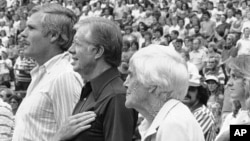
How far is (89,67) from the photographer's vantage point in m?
3.99

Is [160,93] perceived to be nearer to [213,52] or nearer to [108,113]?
[108,113]

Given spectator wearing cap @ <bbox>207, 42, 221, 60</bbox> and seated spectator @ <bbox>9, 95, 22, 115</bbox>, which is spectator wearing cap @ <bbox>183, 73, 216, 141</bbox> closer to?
seated spectator @ <bbox>9, 95, 22, 115</bbox>

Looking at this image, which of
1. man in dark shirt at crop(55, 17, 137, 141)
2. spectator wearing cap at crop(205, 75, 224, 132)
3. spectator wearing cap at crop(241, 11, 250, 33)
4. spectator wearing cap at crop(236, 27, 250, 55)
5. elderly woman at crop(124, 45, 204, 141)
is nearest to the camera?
elderly woman at crop(124, 45, 204, 141)

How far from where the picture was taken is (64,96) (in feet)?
13.8

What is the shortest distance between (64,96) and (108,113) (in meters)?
0.55

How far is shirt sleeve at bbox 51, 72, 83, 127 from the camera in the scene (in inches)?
165

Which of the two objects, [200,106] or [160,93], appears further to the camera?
[200,106]

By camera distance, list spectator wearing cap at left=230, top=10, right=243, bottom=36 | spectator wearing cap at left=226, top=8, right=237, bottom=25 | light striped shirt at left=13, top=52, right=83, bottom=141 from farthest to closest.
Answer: spectator wearing cap at left=226, top=8, right=237, bottom=25 → spectator wearing cap at left=230, top=10, right=243, bottom=36 → light striped shirt at left=13, top=52, right=83, bottom=141

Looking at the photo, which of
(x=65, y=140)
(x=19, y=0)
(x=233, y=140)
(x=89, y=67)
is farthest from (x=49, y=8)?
(x=19, y=0)

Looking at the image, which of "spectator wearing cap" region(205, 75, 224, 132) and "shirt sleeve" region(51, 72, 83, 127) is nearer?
"shirt sleeve" region(51, 72, 83, 127)

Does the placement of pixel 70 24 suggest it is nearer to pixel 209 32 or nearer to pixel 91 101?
pixel 91 101

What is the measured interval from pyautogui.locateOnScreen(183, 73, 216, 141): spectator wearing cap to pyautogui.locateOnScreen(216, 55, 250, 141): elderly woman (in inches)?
33.8

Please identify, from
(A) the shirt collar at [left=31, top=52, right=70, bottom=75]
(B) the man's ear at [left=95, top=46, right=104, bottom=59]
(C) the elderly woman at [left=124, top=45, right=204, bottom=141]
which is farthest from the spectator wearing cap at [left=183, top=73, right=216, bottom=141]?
(C) the elderly woman at [left=124, top=45, right=204, bottom=141]

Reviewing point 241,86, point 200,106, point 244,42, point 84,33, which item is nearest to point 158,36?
point 244,42
